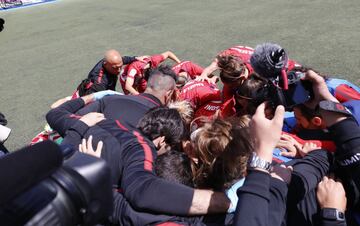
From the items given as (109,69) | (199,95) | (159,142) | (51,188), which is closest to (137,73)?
(109,69)

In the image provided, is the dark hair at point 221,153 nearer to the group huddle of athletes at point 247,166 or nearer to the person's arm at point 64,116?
the group huddle of athletes at point 247,166

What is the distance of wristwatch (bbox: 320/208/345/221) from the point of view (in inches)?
66.7

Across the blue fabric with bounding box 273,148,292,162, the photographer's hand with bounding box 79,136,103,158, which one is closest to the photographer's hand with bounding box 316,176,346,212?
the blue fabric with bounding box 273,148,292,162

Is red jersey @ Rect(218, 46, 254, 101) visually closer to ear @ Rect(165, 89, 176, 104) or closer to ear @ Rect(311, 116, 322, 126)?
ear @ Rect(165, 89, 176, 104)

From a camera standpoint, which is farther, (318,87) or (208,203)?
(318,87)

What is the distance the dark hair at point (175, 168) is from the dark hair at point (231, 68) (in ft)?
4.48

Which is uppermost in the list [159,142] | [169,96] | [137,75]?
[159,142]

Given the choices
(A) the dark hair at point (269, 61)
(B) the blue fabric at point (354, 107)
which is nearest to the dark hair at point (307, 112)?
(B) the blue fabric at point (354, 107)

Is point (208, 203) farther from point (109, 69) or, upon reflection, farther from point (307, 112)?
point (109, 69)

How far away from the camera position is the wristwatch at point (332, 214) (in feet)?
5.56

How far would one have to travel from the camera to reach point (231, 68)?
3203 millimetres

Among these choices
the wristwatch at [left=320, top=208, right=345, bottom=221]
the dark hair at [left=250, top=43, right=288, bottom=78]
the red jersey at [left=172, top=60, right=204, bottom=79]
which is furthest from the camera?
the red jersey at [left=172, top=60, right=204, bottom=79]

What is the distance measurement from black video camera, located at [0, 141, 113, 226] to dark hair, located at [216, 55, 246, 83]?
94.7 inches

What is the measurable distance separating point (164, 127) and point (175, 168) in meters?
0.52
